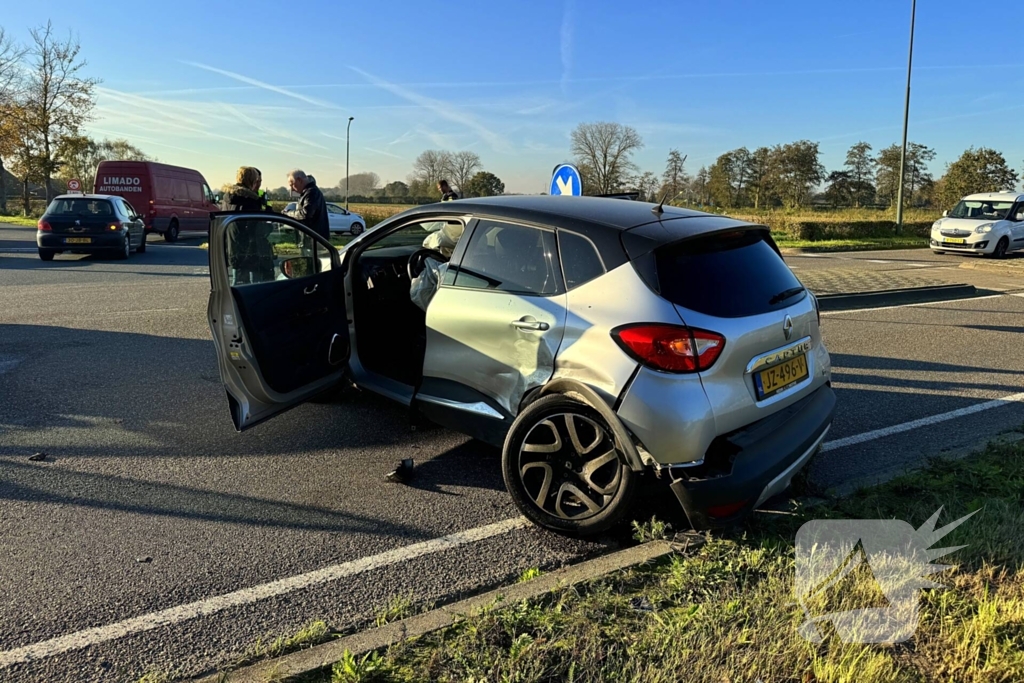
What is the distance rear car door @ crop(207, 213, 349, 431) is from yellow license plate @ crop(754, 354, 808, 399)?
9.08 ft

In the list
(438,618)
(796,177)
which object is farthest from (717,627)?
(796,177)

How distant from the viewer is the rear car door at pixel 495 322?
3.58 metres

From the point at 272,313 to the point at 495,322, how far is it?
1.44 m

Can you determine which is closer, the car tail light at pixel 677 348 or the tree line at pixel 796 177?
the car tail light at pixel 677 348

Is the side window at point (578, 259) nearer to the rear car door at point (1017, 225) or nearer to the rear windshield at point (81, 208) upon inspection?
the rear windshield at point (81, 208)

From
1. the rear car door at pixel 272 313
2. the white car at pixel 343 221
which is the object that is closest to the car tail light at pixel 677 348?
the rear car door at pixel 272 313

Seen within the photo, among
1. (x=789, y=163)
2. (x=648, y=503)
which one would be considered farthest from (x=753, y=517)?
(x=789, y=163)

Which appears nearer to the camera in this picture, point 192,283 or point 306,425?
point 306,425

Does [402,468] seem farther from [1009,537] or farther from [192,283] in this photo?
[192,283]

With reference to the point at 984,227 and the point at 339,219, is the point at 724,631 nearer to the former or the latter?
the point at 984,227

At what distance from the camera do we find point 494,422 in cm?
385

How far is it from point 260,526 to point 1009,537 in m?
3.51

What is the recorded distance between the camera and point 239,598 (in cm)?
286

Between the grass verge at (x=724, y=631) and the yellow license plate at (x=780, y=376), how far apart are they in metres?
0.70
